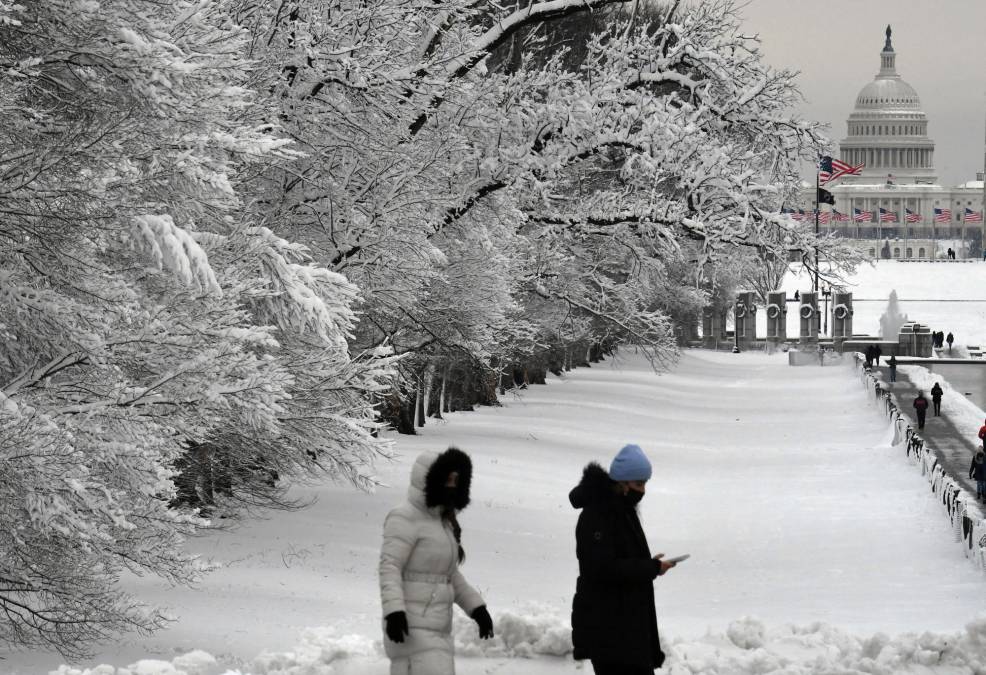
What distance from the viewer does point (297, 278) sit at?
1116 centimetres

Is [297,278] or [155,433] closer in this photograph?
[155,433]

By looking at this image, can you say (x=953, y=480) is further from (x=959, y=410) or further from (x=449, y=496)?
(x=449, y=496)

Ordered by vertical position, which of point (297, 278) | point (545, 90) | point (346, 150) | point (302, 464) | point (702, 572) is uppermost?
point (545, 90)

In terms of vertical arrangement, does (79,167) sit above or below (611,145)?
below

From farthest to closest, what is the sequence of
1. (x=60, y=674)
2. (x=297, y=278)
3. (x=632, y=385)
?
(x=632, y=385), (x=297, y=278), (x=60, y=674)

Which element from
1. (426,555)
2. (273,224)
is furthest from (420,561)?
(273,224)

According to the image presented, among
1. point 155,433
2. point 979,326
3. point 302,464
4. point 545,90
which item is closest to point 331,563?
point 302,464

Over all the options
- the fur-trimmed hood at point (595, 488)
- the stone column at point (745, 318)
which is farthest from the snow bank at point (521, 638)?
the stone column at point (745, 318)

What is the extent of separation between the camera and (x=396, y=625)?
626cm

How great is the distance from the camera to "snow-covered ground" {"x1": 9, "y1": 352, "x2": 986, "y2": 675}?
930cm

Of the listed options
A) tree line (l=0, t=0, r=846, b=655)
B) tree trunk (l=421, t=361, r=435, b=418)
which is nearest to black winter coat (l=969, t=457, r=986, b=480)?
tree line (l=0, t=0, r=846, b=655)

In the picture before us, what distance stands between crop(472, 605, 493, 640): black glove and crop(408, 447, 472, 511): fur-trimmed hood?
1.44 ft

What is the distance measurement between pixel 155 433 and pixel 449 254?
844 cm

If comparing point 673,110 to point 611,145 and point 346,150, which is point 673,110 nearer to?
point 611,145
